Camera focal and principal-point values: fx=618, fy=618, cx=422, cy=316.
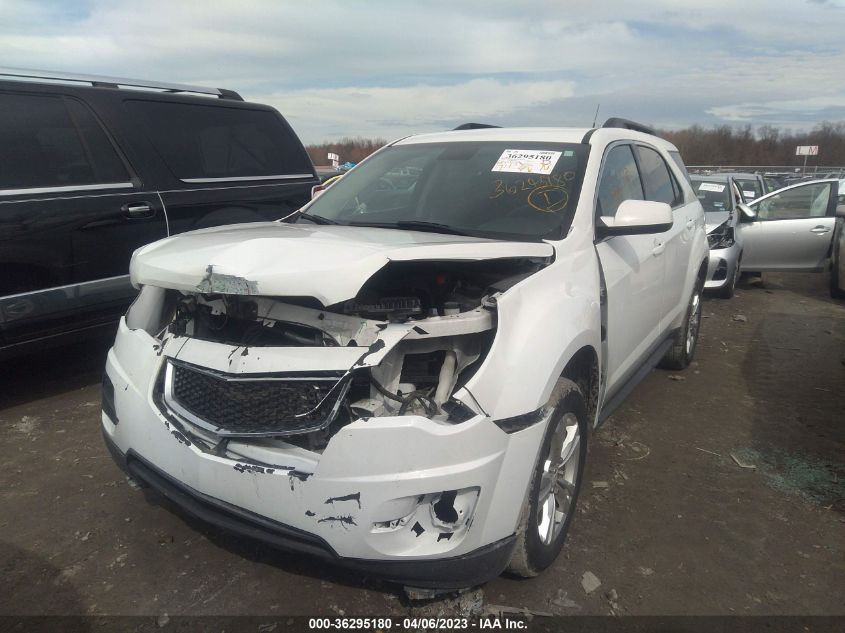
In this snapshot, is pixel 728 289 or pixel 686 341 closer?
pixel 686 341

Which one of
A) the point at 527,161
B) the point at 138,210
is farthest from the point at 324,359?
the point at 138,210

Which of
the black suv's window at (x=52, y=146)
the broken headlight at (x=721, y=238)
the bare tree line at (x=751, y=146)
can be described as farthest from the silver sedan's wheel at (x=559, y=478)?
the bare tree line at (x=751, y=146)

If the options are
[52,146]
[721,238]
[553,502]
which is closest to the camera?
[553,502]

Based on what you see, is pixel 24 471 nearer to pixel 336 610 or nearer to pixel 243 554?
pixel 243 554

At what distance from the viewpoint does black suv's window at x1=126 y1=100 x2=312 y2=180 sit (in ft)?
15.0

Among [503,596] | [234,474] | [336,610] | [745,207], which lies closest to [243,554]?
[336,610]

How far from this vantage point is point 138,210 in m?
4.16

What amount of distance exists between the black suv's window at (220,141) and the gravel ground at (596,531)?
181 centimetres

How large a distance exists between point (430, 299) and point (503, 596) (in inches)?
45.3

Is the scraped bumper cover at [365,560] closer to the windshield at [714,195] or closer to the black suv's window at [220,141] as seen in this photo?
the black suv's window at [220,141]

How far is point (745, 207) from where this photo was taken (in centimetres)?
782

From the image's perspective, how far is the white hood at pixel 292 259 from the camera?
1.97m

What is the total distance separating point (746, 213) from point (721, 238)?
1.64ft

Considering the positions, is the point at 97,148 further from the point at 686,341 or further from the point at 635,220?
the point at 686,341
